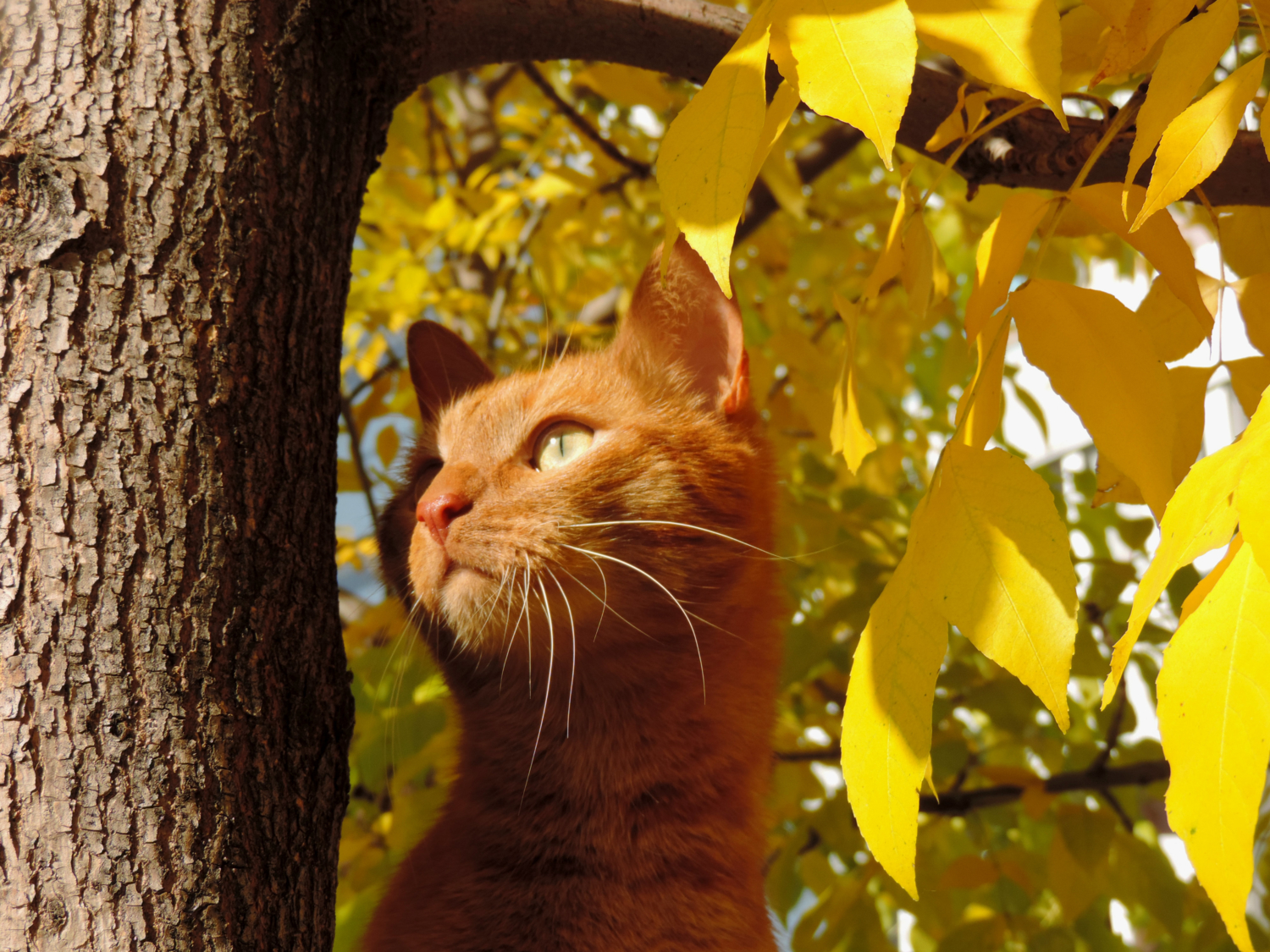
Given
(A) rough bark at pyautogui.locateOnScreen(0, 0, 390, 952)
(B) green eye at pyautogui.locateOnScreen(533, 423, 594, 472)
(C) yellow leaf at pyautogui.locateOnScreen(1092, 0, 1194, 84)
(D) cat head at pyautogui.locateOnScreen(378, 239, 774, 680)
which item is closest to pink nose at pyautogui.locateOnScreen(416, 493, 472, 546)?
(D) cat head at pyautogui.locateOnScreen(378, 239, 774, 680)

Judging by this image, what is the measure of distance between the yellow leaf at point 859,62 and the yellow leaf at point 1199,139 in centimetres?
16

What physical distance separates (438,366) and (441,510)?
0.56 meters

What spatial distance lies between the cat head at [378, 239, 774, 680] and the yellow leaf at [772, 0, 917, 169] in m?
0.66

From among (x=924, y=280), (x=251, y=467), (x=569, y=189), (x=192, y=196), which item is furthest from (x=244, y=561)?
(x=569, y=189)

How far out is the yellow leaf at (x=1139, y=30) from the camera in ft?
2.31

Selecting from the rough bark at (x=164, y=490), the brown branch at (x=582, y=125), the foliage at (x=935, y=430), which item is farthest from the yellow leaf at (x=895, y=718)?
the brown branch at (x=582, y=125)

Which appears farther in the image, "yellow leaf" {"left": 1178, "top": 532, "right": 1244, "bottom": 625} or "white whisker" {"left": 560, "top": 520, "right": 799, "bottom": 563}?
"white whisker" {"left": 560, "top": 520, "right": 799, "bottom": 563}

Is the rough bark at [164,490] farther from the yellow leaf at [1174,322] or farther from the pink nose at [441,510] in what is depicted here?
the yellow leaf at [1174,322]

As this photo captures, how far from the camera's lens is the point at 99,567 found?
779 mm

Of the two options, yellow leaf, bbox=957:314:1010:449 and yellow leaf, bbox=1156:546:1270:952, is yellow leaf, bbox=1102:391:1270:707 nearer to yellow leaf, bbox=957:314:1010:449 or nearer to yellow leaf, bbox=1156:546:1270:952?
yellow leaf, bbox=1156:546:1270:952

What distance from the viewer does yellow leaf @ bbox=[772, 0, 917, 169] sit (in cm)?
55

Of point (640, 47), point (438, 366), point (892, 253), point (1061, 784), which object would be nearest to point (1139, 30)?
point (892, 253)

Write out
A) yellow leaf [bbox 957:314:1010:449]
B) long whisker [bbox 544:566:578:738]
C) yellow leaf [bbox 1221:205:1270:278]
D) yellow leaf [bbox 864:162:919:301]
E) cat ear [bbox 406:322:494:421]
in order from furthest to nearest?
1. cat ear [bbox 406:322:494:421]
2. long whisker [bbox 544:566:578:738]
3. yellow leaf [bbox 1221:205:1270:278]
4. yellow leaf [bbox 864:162:919:301]
5. yellow leaf [bbox 957:314:1010:449]

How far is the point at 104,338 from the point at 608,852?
754 mm
